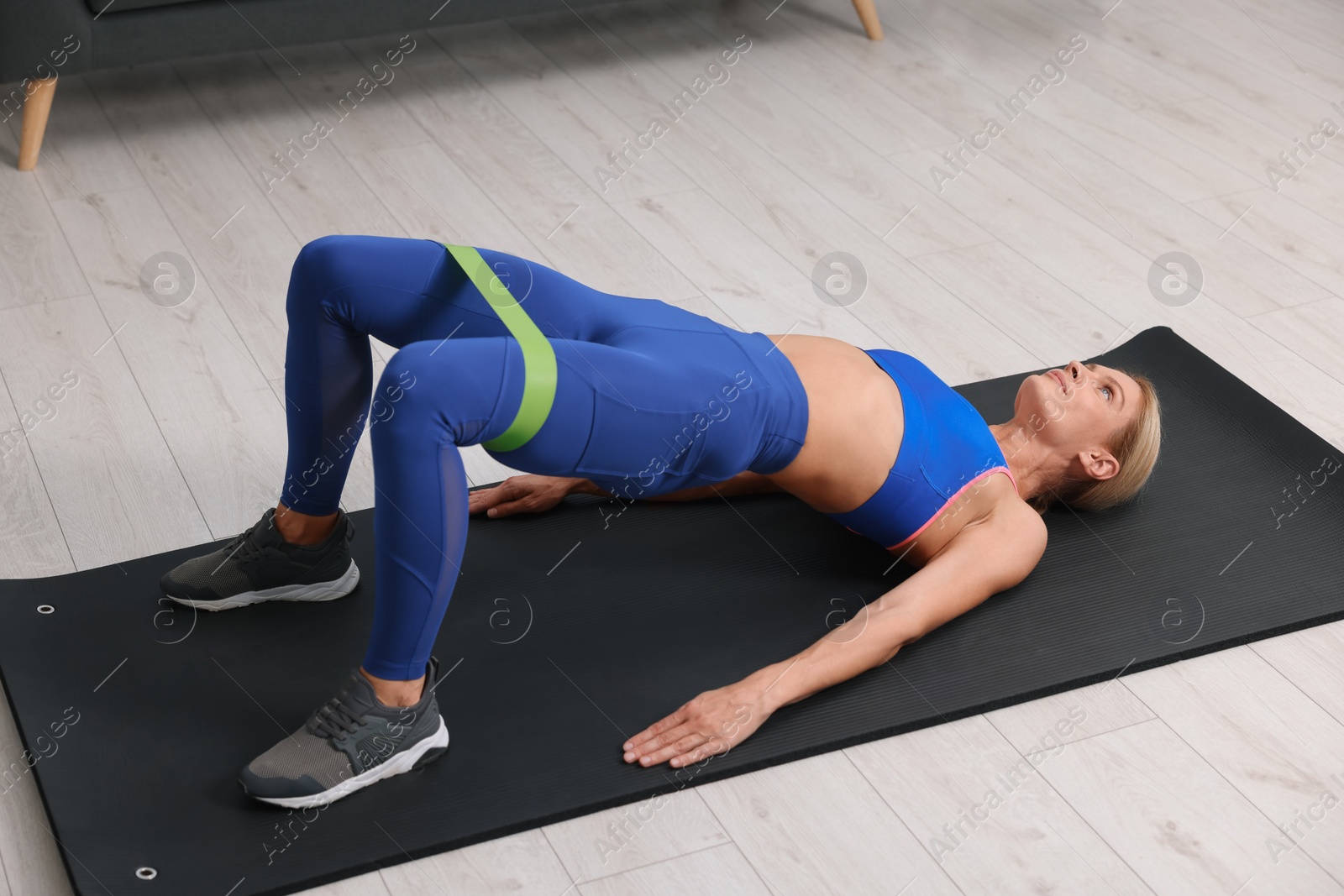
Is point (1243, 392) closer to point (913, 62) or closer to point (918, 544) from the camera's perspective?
point (918, 544)

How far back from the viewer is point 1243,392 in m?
2.42

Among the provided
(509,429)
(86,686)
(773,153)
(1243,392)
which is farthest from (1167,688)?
(773,153)

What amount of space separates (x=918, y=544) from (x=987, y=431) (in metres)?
0.21

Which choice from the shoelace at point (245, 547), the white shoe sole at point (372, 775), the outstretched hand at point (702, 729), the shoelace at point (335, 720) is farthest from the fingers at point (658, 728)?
the shoelace at point (245, 547)

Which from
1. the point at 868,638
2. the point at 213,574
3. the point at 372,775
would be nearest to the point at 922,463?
the point at 868,638

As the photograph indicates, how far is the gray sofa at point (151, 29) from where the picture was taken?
8.96ft

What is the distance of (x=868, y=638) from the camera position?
1.70 meters

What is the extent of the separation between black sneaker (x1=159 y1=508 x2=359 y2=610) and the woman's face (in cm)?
101

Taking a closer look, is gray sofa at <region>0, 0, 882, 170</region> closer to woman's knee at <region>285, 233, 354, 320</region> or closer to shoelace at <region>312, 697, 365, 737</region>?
woman's knee at <region>285, 233, 354, 320</region>

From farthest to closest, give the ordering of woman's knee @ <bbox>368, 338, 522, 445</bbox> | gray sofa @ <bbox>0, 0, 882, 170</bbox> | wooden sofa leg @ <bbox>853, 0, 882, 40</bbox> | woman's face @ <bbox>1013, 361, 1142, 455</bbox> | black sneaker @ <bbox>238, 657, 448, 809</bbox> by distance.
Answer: wooden sofa leg @ <bbox>853, 0, 882, 40</bbox>
gray sofa @ <bbox>0, 0, 882, 170</bbox>
woman's face @ <bbox>1013, 361, 1142, 455</bbox>
black sneaker @ <bbox>238, 657, 448, 809</bbox>
woman's knee @ <bbox>368, 338, 522, 445</bbox>

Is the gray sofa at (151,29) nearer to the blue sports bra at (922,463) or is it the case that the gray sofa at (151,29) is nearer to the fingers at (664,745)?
the blue sports bra at (922,463)

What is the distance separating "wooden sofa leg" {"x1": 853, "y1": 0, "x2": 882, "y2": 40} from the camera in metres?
3.84

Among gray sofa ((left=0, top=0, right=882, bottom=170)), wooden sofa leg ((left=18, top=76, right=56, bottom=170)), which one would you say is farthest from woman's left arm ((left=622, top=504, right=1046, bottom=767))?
wooden sofa leg ((left=18, top=76, right=56, bottom=170))

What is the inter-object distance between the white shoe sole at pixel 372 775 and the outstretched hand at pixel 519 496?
0.47 metres
